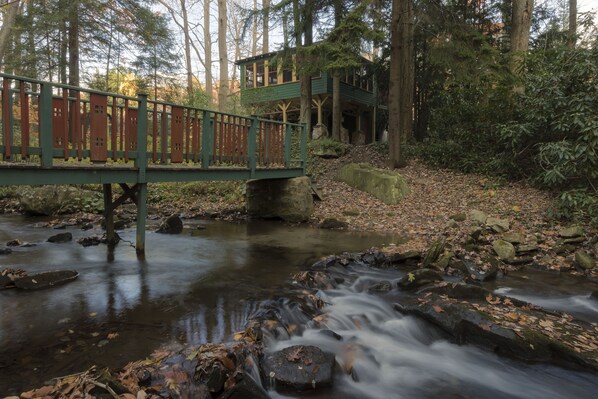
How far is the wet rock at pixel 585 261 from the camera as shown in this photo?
23.6 ft

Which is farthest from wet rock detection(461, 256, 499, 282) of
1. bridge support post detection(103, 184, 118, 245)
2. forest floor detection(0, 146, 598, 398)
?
bridge support post detection(103, 184, 118, 245)

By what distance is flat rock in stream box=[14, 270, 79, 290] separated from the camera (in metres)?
5.80

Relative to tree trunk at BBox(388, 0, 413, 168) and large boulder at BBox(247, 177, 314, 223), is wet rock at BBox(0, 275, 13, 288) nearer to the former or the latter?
large boulder at BBox(247, 177, 314, 223)

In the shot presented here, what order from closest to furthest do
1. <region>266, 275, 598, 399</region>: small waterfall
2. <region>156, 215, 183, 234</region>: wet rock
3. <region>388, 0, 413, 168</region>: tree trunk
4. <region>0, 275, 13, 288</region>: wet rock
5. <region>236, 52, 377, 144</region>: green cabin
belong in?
<region>266, 275, 598, 399</region>: small waterfall, <region>0, 275, 13, 288</region>: wet rock, <region>156, 215, 183, 234</region>: wet rock, <region>388, 0, 413, 168</region>: tree trunk, <region>236, 52, 377, 144</region>: green cabin

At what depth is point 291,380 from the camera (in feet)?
12.3

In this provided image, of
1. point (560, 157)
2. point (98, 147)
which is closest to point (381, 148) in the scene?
point (560, 157)

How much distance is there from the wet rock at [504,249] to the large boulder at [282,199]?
17.6 ft

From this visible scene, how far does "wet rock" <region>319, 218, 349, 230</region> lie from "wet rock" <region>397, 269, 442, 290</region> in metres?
4.38

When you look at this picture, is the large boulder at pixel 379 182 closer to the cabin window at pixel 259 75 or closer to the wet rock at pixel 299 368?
the wet rock at pixel 299 368

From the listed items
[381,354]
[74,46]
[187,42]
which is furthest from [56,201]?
[187,42]

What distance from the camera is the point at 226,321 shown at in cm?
486

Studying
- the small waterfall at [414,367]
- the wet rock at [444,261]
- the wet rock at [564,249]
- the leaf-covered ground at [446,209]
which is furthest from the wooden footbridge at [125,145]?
the wet rock at [564,249]

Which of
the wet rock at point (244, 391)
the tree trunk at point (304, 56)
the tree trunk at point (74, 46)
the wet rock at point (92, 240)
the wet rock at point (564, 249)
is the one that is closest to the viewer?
the wet rock at point (244, 391)

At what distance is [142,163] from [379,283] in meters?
4.67
